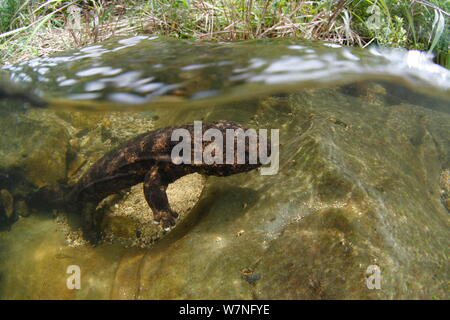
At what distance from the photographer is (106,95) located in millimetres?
5066

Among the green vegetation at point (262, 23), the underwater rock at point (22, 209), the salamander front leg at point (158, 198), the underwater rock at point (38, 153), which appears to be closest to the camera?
the salamander front leg at point (158, 198)

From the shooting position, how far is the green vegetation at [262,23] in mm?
6141

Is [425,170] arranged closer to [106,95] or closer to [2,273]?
[106,95]

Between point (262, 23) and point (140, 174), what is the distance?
174 inches

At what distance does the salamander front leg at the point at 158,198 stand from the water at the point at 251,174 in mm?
236

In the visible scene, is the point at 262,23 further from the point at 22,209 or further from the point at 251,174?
the point at 22,209

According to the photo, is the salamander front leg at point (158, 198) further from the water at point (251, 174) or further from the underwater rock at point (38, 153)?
the underwater rock at point (38, 153)

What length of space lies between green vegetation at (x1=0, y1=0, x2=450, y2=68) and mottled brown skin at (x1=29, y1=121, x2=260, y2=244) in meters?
3.15

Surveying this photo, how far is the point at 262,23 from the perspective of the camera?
21.1 feet

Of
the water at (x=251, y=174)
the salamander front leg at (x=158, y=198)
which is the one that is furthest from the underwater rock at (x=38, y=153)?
the salamander front leg at (x=158, y=198)

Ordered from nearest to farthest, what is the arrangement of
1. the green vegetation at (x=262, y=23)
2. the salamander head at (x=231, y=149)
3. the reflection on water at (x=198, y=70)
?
the salamander head at (x=231, y=149) < the reflection on water at (x=198, y=70) < the green vegetation at (x=262, y=23)

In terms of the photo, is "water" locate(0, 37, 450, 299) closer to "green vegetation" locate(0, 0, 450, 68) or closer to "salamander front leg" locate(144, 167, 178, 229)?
"salamander front leg" locate(144, 167, 178, 229)

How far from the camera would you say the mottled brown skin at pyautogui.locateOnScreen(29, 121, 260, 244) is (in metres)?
3.97

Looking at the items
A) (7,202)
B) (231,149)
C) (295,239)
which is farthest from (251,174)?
(7,202)
